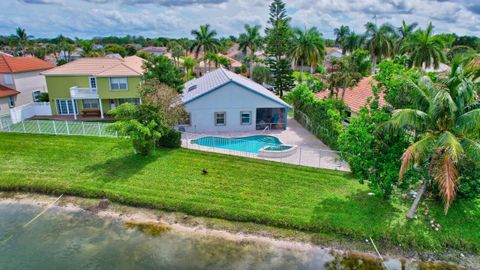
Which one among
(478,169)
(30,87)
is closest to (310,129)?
(478,169)

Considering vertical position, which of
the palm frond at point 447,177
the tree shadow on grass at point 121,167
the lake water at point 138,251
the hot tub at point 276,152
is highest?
the palm frond at point 447,177

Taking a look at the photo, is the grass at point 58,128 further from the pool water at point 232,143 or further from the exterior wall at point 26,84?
the exterior wall at point 26,84

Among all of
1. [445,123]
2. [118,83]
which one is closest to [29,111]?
[118,83]

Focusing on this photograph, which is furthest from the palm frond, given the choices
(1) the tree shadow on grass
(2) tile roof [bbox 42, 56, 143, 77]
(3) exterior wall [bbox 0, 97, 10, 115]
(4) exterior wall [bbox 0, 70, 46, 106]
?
(4) exterior wall [bbox 0, 70, 46, 106]

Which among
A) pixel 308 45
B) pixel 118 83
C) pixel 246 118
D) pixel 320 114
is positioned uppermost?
pixel 308 45

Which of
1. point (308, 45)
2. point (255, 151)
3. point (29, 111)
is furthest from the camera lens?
point (308, 45)

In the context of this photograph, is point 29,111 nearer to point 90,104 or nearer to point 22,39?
point 90,104

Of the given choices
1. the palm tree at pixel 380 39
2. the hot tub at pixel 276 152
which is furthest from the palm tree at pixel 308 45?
the hot tub at pixel 276 152

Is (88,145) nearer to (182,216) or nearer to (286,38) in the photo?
(182,216)
